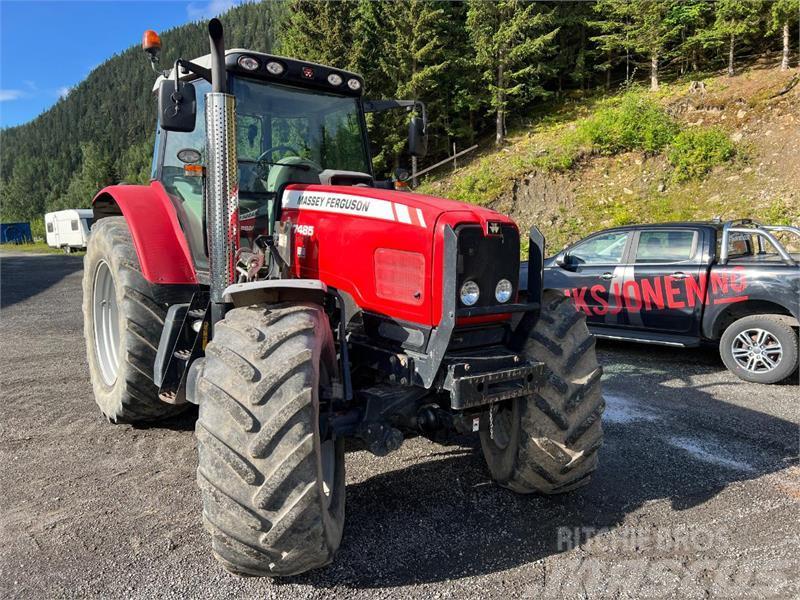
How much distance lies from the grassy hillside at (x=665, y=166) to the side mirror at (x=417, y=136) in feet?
39.7

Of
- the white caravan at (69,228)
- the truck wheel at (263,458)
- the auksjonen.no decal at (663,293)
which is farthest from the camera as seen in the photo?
the white caravan at (69,228)

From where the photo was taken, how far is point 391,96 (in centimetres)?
2628

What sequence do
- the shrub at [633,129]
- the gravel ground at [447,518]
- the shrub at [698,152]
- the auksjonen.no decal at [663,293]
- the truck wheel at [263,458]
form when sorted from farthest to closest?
1. the shrub at [633,129]
2. the shrub at [698,152]
3. the auksjonen.no decal at [663,293]
4. the gravel ground at [447,518]
5. the truck wheel at [263,458]

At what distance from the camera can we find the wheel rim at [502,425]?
3.52m

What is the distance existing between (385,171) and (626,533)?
25.2m

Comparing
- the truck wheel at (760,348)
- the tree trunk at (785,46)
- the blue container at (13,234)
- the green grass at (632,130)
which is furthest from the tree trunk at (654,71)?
the blue container at (13,234)

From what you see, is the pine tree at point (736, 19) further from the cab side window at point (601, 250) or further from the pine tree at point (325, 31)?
the cab side window at point (601, 250)

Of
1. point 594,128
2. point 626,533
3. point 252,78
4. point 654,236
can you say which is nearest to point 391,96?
point 594,128

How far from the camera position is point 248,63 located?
3752 millimetres

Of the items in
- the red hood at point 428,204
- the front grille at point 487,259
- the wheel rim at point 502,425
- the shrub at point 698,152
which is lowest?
the wheel rim at point 502,425

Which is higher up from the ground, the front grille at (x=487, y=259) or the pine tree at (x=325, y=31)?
the pine tree at (x=325, y=31)

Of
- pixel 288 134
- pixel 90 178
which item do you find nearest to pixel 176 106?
pixel 288 134

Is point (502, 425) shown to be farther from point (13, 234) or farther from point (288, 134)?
point (13, 234)

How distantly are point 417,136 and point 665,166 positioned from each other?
15.5m
